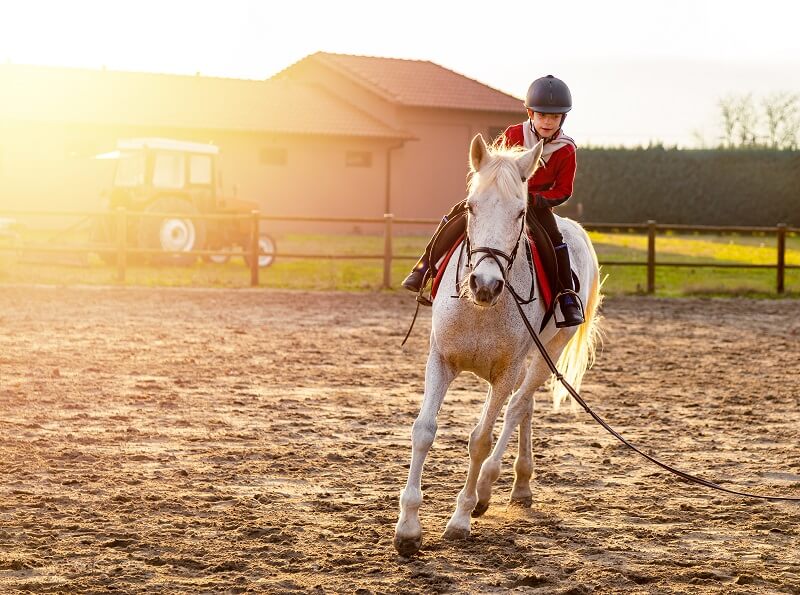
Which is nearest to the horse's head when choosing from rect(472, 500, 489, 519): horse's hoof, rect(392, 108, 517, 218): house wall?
rect(472, 500, 489, 519): horse's hoof

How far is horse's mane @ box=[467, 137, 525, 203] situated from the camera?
193 inches

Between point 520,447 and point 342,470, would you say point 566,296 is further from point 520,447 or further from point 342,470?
point 342,470

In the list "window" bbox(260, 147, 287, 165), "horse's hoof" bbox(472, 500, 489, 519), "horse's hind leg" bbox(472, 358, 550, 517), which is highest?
"window" bbox(260, 147, 287, 165)

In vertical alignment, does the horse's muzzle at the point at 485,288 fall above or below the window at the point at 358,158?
below

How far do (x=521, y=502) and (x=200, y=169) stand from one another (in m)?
17.6

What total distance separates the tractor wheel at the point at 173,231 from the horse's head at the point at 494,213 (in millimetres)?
14358

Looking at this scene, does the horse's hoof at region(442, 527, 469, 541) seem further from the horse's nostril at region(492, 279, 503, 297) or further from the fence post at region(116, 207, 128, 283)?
the fence post at region(116, 207, 128, 283)

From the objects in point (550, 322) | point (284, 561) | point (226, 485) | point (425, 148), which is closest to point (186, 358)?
point (226, 485)

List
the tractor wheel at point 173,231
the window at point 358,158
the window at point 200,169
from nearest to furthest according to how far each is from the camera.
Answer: the tractor wheel at point 173,231 → the window at point 200,169 → the window at point 358,158

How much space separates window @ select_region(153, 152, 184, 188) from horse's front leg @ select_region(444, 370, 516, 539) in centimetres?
1743

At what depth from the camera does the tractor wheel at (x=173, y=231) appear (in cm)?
1977

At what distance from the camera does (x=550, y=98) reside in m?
5.85

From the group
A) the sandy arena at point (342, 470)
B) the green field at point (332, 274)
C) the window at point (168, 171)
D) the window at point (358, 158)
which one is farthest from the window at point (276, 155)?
the sandy arena at point (342, 470)

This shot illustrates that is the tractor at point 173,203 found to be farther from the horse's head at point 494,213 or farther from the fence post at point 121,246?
the horse's head at point 494,213
